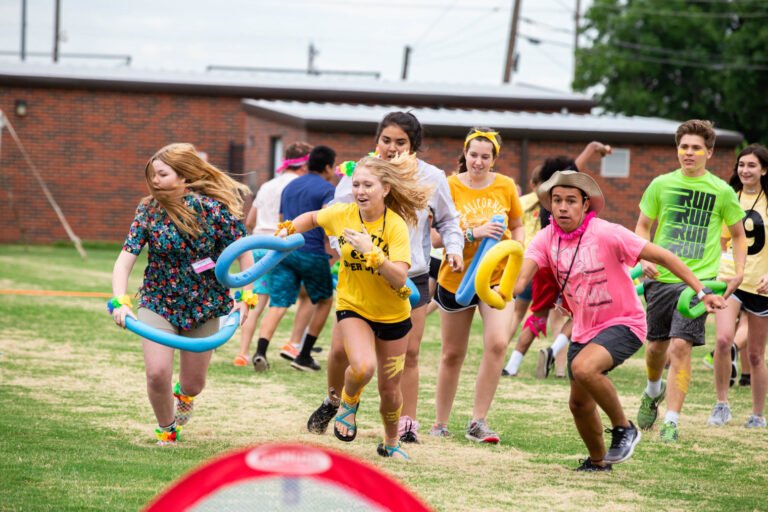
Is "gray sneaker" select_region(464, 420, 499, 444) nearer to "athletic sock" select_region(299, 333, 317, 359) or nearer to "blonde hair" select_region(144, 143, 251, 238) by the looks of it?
"blonde hair" select_region(144, 143, 251, 238)

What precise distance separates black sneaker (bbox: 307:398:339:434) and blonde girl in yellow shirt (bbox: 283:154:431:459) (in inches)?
26.4

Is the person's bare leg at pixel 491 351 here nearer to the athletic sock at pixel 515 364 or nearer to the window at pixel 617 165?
the athletic sock at pixel 515 364

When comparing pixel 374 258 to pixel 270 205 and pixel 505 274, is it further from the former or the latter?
pixel 270 205

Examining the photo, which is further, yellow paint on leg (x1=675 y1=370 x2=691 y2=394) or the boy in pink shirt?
yellow paint on leg (x1=675 y1=370 x2=691 y2=394)

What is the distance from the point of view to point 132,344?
12.2m

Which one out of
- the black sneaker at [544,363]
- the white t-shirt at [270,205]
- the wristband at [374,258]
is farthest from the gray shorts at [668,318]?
the white t-shirt at [270,205]

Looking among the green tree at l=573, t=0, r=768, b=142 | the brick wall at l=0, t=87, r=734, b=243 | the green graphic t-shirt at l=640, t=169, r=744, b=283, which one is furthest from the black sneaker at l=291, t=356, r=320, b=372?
the green tree at l=573, t=0, r=768, b=142

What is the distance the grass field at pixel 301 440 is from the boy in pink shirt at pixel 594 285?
43 centimetres

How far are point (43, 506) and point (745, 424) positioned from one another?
551 cm

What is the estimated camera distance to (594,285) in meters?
6.62

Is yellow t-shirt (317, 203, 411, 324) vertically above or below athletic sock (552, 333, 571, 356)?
above

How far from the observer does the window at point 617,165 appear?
2498cm

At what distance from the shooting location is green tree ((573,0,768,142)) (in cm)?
4756

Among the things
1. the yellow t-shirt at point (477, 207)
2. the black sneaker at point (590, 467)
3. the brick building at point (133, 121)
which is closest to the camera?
the black sneaker at point (590, 467)
